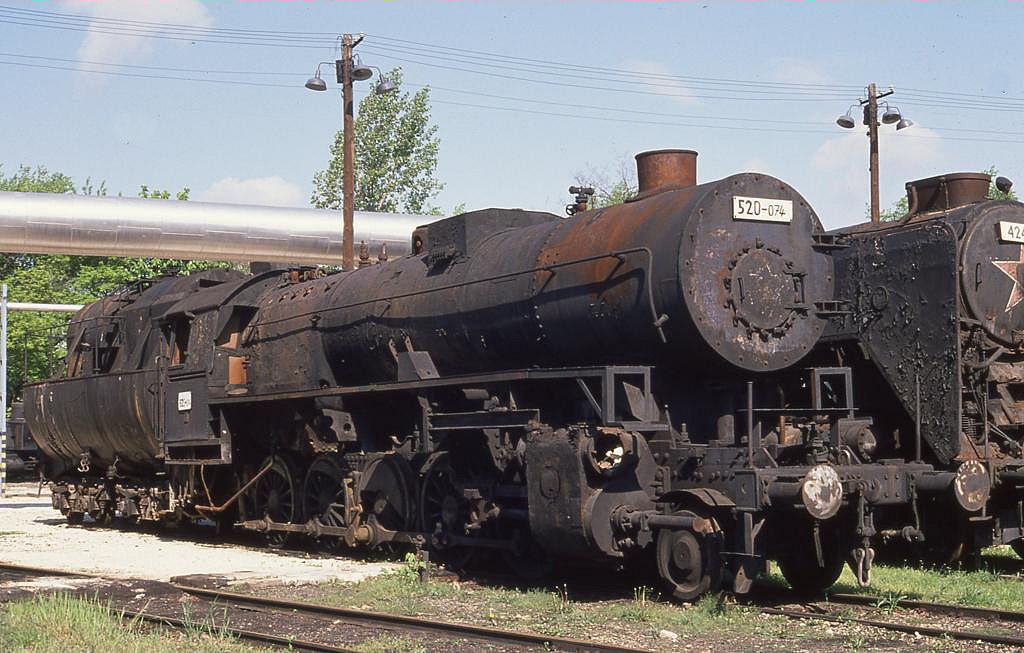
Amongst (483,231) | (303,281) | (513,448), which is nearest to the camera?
(513,448)

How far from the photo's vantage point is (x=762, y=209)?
10.5 metres

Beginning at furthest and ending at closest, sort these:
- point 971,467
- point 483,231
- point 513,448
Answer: point 483,231, point 513,448, point 971,467

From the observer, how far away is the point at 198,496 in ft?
55.4

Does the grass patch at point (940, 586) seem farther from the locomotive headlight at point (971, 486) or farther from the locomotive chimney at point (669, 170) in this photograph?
the locomotive chimney at point (669, 170)

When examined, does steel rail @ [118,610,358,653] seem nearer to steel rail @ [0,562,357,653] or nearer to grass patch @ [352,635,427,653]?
steel rail @ [0,562,357,653]

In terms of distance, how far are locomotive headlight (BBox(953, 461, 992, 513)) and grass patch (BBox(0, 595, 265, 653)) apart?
5.70 metres

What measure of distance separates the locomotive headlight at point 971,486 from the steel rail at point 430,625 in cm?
362

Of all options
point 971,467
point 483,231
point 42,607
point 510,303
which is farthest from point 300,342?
point 971,467

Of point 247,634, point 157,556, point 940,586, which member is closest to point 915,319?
point 940,586

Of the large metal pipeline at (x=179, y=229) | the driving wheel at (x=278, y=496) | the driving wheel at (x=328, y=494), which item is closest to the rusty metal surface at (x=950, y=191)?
the driving wheel at (x=328, y=494)

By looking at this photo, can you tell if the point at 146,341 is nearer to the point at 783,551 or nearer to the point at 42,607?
the point at 42,607

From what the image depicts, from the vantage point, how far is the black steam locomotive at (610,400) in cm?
1001

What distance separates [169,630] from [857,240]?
8.35 m

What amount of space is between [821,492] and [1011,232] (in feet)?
17.0
